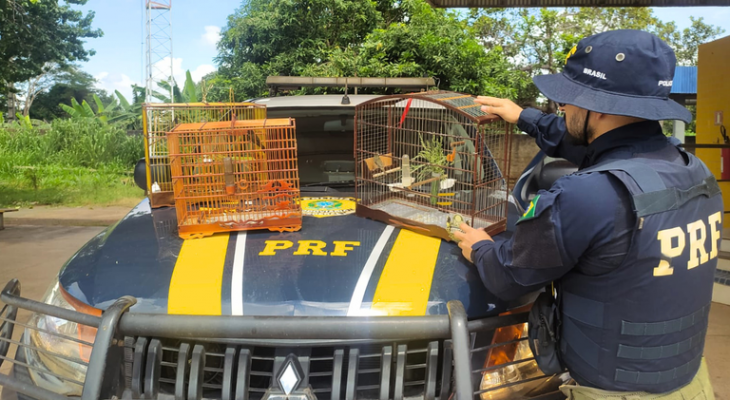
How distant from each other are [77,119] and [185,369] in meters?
16.3

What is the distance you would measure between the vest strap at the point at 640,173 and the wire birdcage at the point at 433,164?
0.85 m

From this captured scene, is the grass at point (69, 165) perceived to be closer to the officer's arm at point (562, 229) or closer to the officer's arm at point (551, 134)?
the officer's arm at point (551, 134)

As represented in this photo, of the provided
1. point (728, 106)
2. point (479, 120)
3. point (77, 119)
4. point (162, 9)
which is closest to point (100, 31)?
point (162, 9)

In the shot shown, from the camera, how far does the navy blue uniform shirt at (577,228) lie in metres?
1.61

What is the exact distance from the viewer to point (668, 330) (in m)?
1.65

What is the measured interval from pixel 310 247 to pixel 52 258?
17.2 ft

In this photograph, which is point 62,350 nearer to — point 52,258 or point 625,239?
point 625,239

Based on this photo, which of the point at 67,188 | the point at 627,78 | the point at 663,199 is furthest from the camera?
the point at 67,188

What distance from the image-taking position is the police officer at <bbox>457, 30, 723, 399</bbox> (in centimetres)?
161

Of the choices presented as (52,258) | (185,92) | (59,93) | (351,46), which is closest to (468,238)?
(52,258)

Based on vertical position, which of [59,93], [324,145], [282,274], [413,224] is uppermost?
[59,93]

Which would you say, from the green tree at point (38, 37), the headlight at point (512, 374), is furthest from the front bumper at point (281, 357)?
the green tree at point (38, 37)

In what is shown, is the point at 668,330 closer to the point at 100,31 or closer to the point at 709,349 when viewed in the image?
the point at 709,349

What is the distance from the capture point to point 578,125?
183cm
